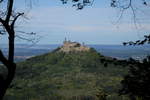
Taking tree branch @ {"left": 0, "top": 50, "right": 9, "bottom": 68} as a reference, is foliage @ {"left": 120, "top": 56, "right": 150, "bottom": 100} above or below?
below

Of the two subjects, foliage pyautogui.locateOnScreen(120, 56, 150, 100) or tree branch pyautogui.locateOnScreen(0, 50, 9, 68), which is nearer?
tree branch pyautogui.locateOnScreen(0, 50, 9, 68)

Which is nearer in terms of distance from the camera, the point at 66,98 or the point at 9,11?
the point at 9,11

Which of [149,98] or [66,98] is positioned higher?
[149,98]

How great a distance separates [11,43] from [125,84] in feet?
9.47

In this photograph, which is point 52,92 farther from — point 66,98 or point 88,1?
point 88,1

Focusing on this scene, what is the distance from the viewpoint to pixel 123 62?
27.3 ft

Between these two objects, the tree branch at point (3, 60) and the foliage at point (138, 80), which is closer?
the tree branch at point (3, 60)

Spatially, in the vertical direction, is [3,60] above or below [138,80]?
above

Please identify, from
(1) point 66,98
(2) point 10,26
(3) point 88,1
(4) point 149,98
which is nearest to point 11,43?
(2) point 10,26

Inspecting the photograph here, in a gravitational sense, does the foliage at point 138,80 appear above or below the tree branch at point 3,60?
below

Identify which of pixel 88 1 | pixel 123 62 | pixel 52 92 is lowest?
pixel 52 92

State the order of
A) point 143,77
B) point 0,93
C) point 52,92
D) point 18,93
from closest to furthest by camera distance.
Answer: point 0,93 → point 143,77 → point 18,93 → point 52,92

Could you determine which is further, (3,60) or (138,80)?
(138,80)

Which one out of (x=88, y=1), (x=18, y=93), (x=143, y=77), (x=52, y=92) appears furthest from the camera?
(x=52, y=92)
